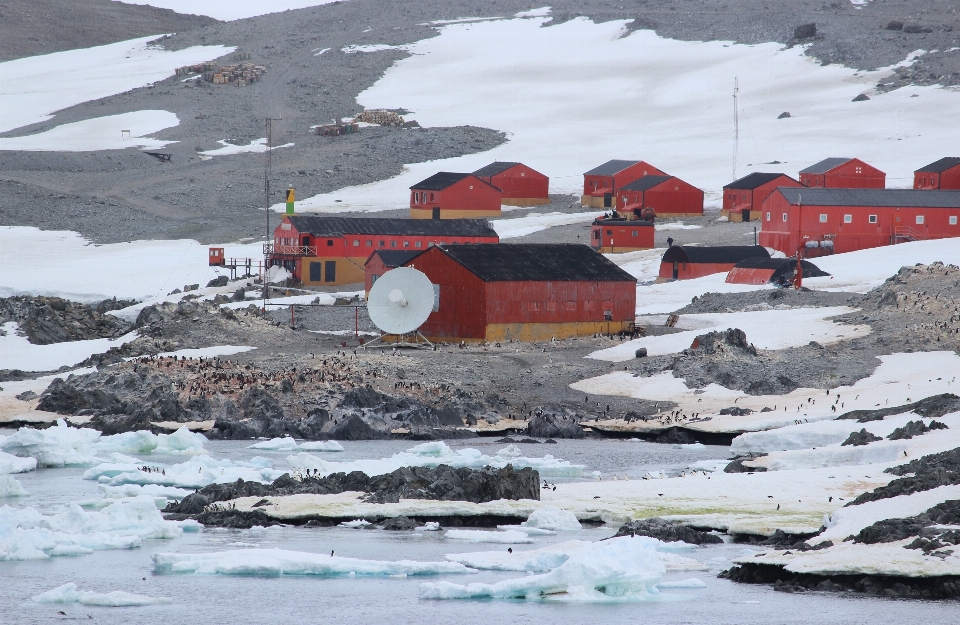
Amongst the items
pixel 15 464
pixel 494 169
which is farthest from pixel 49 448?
pixel 494 169

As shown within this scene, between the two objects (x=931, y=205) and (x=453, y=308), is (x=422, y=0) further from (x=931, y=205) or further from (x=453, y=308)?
(x=453, y=308)

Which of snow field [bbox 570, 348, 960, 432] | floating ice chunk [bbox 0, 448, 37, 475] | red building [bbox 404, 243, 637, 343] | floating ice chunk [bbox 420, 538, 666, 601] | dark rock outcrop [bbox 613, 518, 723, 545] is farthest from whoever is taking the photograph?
red building [bbox 404, 243, 637, 343]

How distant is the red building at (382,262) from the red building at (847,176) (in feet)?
124

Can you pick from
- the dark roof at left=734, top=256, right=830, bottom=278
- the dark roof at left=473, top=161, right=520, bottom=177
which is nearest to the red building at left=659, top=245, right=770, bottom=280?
the dark roof at left=734, top=256, right=830, bottom=278

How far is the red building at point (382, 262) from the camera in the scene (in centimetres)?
6041

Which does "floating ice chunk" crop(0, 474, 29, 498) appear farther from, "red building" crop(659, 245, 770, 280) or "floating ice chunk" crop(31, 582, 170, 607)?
"red building" crop(659, 245, 770, 280)

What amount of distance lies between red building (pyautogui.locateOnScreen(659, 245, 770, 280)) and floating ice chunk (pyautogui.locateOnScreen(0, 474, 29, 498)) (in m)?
46.3

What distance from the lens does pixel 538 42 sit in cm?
17262

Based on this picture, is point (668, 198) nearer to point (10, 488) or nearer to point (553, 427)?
point (553, 427)

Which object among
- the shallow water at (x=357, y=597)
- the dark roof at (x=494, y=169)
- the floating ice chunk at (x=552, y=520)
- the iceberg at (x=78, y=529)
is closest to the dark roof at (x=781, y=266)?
the floating ice chunk at (x=552, y=520)

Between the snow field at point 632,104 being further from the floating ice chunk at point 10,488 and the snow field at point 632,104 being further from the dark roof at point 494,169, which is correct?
the floating ice chunk at point 10,488

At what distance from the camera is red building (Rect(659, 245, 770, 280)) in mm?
67500

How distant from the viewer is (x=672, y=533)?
21828 mm

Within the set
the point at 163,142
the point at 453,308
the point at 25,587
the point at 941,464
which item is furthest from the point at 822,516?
the point at 163,142
